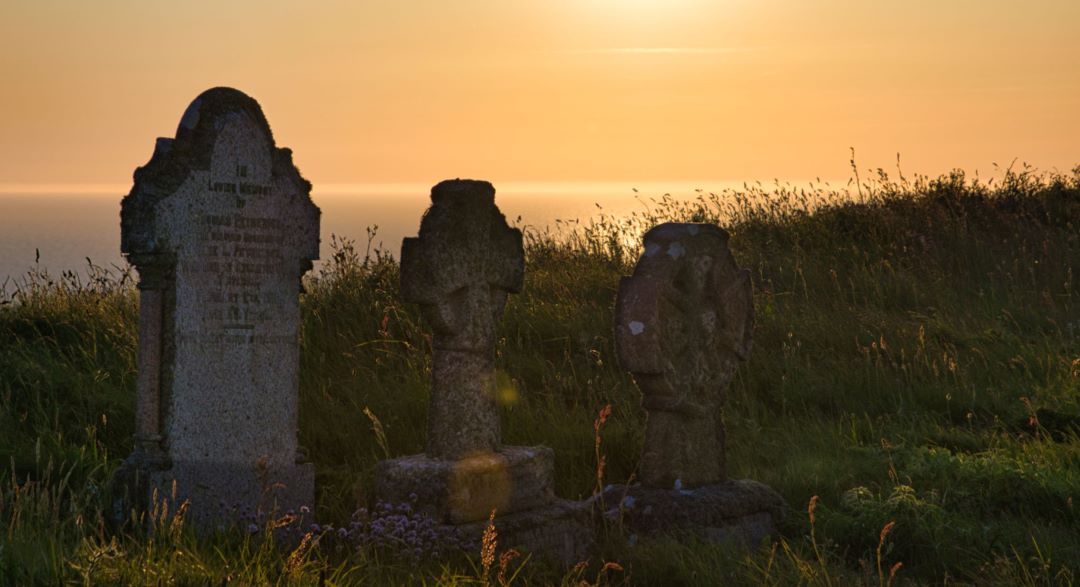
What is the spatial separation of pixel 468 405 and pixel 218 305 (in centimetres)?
175

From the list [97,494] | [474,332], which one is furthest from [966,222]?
[97,494]

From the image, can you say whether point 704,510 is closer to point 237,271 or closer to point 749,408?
point 749,408

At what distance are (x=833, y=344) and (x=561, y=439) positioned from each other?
3908mm

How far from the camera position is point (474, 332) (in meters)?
6.77

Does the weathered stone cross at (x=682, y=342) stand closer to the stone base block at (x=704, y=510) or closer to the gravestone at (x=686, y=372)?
the gravestone at (x=686, y=372)

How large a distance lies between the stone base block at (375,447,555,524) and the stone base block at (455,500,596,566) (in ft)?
0.24

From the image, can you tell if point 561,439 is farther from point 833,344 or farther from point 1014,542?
point 833,344

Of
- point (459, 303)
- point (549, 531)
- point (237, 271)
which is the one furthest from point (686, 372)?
point (237, 271)

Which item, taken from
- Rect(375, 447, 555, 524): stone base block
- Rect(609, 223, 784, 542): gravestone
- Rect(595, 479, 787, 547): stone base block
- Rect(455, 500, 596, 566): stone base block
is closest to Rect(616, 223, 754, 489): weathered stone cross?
Rect(609, 223, 784, 542): gravestone

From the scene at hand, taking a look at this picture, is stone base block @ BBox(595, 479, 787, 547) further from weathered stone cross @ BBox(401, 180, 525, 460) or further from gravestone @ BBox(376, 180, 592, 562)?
weathered stone cross @ BBox(401, 180, 525, 460)

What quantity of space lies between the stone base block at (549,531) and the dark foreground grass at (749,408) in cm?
17

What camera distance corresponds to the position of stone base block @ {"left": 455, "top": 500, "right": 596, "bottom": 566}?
6555 millimetres

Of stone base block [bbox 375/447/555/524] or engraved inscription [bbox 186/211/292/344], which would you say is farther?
engraved inscription [bbox 186/211/292/344]

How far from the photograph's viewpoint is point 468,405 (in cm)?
676
